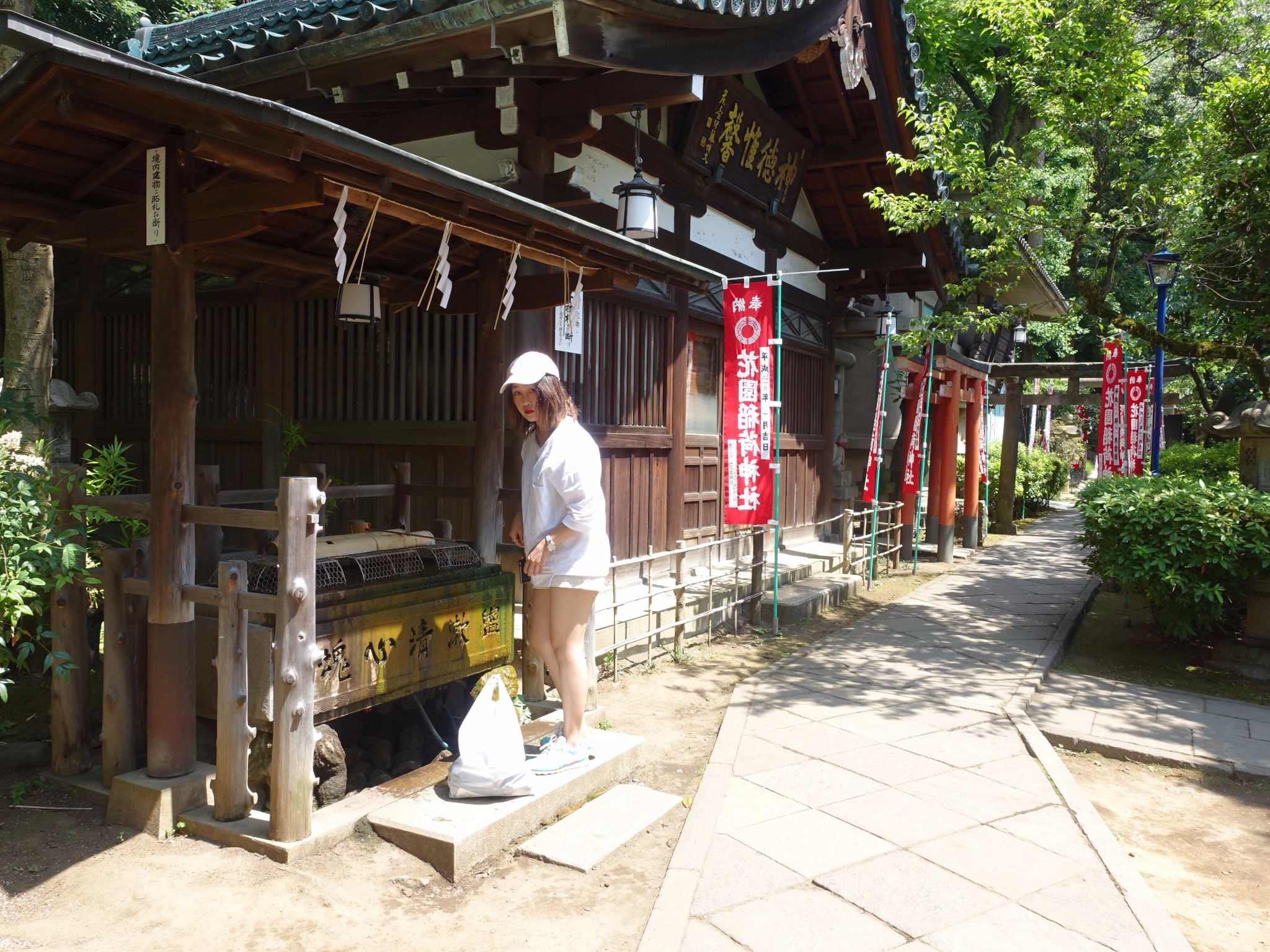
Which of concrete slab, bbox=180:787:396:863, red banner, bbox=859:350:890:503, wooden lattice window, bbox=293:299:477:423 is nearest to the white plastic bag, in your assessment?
concrete slab, bbox=180:787:396:863

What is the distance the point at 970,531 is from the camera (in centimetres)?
1720

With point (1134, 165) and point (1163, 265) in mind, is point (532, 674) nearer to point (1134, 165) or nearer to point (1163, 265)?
point (1134, 165)

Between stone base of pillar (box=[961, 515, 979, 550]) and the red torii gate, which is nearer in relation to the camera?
the red torii gate

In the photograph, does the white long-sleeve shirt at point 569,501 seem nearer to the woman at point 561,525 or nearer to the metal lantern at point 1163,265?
the woman at point 561,525

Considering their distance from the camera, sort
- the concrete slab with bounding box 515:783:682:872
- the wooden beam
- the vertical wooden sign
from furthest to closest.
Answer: the wooden beam, the concrete slab with bounding box 515:783:682:872, the vertical wooden sign

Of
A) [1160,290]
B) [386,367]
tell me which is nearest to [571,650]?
[386,367]

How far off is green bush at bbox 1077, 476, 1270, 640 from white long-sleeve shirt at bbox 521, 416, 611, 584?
5856 millimetres

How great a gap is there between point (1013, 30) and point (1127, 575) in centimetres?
690

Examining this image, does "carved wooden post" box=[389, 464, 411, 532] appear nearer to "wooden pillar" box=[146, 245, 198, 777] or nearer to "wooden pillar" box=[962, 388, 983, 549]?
"wooden pillar" box=[146, 245, 198, 777]

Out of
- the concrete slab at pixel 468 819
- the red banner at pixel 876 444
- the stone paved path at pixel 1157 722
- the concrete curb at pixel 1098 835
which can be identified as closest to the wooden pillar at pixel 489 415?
the concrete slab at pixel 468 819

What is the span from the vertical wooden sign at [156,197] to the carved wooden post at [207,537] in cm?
126

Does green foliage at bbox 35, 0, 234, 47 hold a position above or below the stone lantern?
above

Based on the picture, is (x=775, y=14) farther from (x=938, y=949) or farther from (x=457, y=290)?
(x=938, y=949)

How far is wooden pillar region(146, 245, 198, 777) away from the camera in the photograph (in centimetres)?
407
